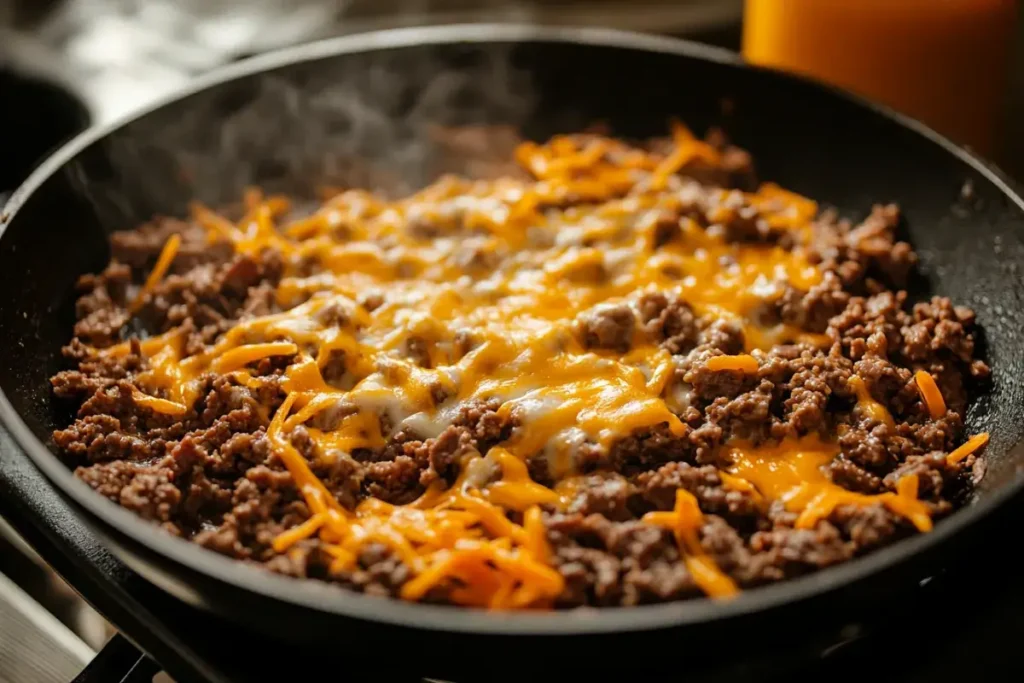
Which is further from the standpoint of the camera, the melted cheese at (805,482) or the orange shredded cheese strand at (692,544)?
the melted cheese at (805,482)

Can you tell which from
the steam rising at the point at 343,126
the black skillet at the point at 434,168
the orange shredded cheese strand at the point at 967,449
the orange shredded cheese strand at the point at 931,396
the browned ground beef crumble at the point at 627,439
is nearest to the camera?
the black skillet at the point at 434,168

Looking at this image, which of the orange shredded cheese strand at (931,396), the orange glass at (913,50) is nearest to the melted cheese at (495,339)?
the orange shredded cheese strand at (931,396)

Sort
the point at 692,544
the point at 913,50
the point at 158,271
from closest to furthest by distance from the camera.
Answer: the point at 692,544 < the point at 158,271 < the point at 913,50

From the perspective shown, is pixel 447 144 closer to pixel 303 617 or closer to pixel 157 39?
pixel 157 39

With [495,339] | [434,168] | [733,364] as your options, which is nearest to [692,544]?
[733,364]

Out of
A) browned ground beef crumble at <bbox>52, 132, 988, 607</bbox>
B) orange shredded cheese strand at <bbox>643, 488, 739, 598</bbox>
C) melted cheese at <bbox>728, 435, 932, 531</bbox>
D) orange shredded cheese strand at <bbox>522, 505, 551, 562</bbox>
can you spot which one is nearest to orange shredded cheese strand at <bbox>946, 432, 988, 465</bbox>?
browned ground beef crumble at <bbox>52, 132, 988, 607</bbox>

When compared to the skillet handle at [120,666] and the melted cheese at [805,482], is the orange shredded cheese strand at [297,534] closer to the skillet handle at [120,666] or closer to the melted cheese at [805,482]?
the skillet handle at [120,666]

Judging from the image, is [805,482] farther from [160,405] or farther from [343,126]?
[343,126]

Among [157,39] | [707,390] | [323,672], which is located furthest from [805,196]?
[157,39]
